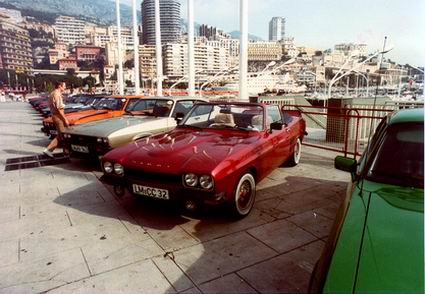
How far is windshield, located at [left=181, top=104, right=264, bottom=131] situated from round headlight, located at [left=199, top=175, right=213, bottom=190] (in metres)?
1.68

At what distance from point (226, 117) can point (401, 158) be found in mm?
3027

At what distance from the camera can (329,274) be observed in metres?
1.59

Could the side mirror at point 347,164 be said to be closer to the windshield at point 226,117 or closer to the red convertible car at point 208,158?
the red convertible car at point 208,158

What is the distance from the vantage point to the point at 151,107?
767 centimetres

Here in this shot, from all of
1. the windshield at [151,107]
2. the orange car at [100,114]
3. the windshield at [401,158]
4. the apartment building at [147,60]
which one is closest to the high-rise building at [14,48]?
the apartment building at [147,60]

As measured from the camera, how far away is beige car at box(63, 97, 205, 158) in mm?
6094

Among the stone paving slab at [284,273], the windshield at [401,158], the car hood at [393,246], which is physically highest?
the windshield at [401,158]

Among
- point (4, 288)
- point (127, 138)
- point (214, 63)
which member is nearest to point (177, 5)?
point (127, 138)

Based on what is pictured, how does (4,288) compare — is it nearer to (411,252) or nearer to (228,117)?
(411,252)

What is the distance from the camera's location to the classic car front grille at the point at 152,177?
11.7ft

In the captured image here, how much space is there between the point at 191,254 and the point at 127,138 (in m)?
3.64

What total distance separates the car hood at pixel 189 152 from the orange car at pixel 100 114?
4.32m

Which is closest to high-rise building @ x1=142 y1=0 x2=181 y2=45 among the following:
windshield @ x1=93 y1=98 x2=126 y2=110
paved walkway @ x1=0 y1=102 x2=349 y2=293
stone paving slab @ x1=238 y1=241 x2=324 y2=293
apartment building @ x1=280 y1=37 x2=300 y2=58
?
windshield @ x1=93 y1=98 x2=126 y2=110

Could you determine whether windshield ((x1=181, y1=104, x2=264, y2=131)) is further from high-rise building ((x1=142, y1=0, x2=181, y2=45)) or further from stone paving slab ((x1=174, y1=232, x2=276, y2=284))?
high-rise building ((x1=142, y1=0, x2=181, y2=45))
